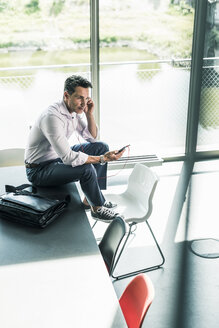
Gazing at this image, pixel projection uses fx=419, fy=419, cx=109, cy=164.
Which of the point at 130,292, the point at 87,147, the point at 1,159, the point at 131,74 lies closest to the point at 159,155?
the point at 131,74

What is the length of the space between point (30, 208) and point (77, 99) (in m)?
1.03

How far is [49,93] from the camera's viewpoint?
4.69m

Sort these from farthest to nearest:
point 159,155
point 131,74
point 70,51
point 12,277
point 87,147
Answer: point 159,155 → point 131,74 → point 70,51 → point 87,147 → point 12,277

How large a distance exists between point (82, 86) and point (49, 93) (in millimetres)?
1672

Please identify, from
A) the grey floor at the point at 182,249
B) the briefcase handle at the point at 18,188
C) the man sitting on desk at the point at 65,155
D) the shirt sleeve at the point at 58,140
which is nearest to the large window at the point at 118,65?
the grey floor at the point at 182,249

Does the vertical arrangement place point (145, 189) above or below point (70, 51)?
below

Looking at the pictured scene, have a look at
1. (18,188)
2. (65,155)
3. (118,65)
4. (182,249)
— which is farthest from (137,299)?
(118,65)

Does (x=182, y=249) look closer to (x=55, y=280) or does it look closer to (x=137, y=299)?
(x=137, y=299)

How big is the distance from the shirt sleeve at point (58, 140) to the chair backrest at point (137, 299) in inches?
49.0

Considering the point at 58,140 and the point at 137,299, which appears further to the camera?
the point at 58,140

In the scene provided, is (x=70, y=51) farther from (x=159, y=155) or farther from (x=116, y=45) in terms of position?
(x=159, y=155)

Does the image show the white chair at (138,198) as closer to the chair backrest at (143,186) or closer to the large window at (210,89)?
the chair backrest at (143,186)

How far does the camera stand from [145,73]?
15.9 feet

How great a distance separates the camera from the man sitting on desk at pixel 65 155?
9.91 ft
